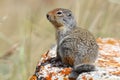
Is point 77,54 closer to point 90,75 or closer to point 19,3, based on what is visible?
point 90,75

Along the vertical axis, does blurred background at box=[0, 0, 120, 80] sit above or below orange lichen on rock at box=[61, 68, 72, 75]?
below

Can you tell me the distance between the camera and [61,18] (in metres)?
7.23

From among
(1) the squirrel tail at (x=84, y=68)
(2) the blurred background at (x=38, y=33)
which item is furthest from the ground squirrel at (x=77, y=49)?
(2) the blurred background at (x=38, y=33)

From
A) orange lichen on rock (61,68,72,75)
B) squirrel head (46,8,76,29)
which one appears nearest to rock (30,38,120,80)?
orange lichen on rock (61,68,72,75)

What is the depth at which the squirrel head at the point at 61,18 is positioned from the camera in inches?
283

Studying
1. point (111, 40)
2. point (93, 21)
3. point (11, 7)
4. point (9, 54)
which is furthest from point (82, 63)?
point (11, 7)

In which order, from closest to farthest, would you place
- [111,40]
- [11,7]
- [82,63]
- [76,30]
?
A: [82,63], [76,30], [111,40], [11,7]

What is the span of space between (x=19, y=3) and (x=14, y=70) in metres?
8.90

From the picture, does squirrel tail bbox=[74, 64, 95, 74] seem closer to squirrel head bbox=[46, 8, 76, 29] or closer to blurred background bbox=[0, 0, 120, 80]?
squirrel head bbox=[46, 8, 76, 29]

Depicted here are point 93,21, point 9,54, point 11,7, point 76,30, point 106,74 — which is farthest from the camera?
point 11,7

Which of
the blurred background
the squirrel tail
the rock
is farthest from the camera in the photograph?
the blurred background

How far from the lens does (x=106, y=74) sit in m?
5.84

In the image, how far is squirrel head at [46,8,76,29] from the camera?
23.6ft

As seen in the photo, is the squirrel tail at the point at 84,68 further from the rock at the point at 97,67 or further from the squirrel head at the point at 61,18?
the squirrel head at the point at 61,18
